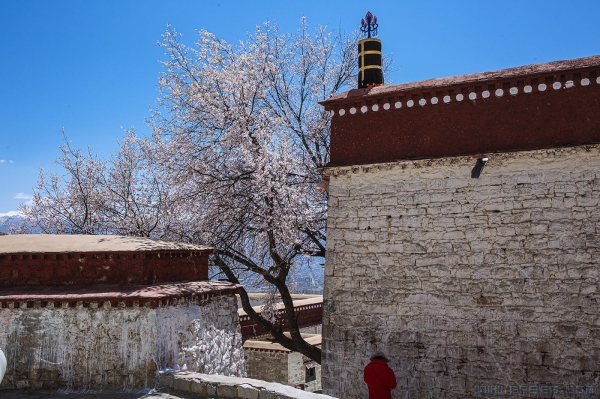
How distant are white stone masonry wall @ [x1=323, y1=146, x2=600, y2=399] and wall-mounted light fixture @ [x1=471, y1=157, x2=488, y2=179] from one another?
10 centimetres

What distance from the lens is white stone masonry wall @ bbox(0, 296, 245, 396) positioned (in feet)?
22.2

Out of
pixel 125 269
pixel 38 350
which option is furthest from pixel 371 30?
pixel 38 350

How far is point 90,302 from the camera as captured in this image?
681 cm

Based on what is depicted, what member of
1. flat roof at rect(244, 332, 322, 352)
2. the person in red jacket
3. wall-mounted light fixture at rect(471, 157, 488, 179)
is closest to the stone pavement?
the person in red jacket

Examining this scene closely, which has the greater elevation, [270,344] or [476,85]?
[476,85]

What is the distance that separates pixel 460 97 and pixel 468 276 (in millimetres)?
2589

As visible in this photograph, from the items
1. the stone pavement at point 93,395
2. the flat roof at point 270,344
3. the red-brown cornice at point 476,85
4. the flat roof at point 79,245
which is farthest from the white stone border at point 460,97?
the flat roof at point 270,344

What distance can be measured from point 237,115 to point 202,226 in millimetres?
2593

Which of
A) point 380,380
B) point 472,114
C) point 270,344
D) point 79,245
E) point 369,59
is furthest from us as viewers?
point 270,344

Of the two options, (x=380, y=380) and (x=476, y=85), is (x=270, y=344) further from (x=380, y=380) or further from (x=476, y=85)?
(x=476, y=85)

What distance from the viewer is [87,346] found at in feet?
22.4

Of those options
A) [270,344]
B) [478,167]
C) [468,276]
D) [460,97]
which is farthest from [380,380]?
[270,344]

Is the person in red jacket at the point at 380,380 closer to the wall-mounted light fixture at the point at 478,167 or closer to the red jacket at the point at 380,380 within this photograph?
the red jacket at the point at 380,380

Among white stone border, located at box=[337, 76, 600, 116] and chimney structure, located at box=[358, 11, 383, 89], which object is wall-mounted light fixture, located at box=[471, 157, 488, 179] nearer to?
white stone border, located at box=[337, 76, 600, 116]
